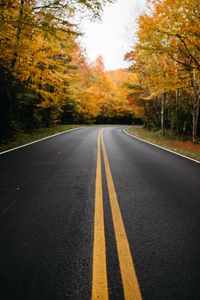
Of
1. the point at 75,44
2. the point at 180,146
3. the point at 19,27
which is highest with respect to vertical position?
the point at 75,44

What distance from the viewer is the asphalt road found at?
2543 mm

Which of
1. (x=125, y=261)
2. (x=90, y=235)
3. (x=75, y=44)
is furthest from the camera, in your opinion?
(x=75, y=44)

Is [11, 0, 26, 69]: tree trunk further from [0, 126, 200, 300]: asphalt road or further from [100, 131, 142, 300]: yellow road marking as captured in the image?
[100, 131, 142, 300]: yellow road marking

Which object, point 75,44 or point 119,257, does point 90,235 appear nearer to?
point 119,257

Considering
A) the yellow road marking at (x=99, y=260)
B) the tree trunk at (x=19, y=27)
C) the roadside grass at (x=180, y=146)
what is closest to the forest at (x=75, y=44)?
the tree trunk at (x=19, y=27)

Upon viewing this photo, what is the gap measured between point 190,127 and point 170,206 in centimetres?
1962

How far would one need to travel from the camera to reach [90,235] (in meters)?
3.60

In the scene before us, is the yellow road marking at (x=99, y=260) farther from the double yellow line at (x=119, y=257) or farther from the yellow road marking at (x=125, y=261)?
the yellow road marking at (x=125, y=261)

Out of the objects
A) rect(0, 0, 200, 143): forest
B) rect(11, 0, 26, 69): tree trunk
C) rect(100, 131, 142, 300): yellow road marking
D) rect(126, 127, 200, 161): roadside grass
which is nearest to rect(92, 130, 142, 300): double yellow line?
rect(100, 131, 142, 300): yellow road marking

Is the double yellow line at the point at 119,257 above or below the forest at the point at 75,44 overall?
below

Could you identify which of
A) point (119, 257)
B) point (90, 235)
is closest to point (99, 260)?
point (119, 257)

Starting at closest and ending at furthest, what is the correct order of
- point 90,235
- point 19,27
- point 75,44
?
point 90,235, point 19,27, point 75,44

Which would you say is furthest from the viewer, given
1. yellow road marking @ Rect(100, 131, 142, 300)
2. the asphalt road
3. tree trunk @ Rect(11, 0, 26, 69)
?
tree trunk @ Rect(11, 0, 26, 69)

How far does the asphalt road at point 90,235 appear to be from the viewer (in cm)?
254
